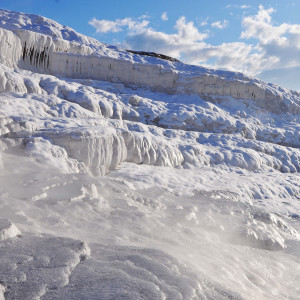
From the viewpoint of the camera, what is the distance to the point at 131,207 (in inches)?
175

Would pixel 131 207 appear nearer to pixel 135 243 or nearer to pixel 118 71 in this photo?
pixel 135 243

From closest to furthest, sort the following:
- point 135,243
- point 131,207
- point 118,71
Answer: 1. point 135,243
2. point 131,207
3. point 118,71

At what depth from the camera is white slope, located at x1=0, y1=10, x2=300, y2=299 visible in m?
2.08

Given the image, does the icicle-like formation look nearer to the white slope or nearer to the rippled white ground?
the white slope

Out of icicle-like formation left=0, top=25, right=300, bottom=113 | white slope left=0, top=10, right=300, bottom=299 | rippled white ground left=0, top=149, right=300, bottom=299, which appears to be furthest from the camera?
icicle-like formation left=0, top=25, right=300, bottom=113

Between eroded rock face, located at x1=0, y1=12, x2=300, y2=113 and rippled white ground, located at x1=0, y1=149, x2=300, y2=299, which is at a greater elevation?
eroded rock face, located at x1=0, y1=12, x2=300, y2=113

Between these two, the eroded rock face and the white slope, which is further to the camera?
the eroded rock face

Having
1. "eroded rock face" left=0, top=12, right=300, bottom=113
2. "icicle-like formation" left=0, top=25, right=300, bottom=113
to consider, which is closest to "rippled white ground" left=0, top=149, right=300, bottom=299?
"icicle-like formation" left=0, top=25, right=300, bottom=113

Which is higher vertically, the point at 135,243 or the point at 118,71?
the point at 118,71

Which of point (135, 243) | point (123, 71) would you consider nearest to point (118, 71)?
point (123, 71)

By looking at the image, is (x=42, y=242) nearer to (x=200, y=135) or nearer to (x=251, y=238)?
(x=251, y=238)

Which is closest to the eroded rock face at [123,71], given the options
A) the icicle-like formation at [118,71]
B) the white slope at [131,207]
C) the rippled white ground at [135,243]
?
the icicle-like formation at [118,71]

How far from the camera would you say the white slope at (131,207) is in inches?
81.8

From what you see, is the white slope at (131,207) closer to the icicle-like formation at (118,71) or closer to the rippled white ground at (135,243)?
the rippled white ground at (135,243)
